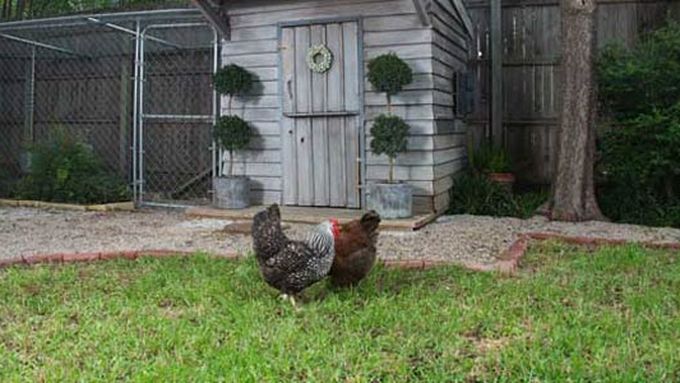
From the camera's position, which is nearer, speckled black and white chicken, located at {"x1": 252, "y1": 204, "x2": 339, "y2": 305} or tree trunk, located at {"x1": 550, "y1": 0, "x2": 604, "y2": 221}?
speckled black and white chicken, located at {"x1": 252, "y1": 204, "x2": 339, "y2": 305}

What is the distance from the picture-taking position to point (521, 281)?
3990 millimetres

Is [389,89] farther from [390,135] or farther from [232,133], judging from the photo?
[232,133]

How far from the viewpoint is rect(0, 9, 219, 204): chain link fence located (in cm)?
859

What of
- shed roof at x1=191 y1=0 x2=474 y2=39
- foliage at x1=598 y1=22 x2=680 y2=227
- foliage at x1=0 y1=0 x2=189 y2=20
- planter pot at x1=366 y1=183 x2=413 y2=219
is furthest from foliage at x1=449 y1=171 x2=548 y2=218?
foliage at x1=0 y1=0 x2=189 y2=20

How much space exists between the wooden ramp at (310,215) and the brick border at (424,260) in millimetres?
1027

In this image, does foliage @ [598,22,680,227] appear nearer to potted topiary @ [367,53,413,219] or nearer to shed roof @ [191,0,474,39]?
shed roof @ [191,0,474,39]

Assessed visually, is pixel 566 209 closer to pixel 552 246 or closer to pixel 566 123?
pixel 566 123

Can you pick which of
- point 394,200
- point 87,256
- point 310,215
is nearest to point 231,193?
point 310,215

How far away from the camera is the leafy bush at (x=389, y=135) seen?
6188 mm

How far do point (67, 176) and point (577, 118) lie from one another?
5834mm

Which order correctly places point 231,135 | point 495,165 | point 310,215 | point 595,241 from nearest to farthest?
1. point 595,241
2. point 310,215
3. point 231,135
4. point 495,165

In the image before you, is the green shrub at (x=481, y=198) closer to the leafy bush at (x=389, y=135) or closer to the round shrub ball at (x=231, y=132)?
the leafy bush at (x=389, y=135)

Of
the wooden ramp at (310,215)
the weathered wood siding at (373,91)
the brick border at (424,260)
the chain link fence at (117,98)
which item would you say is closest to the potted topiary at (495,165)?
the weathered wood siding at (373,91)

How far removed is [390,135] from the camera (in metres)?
6.18
